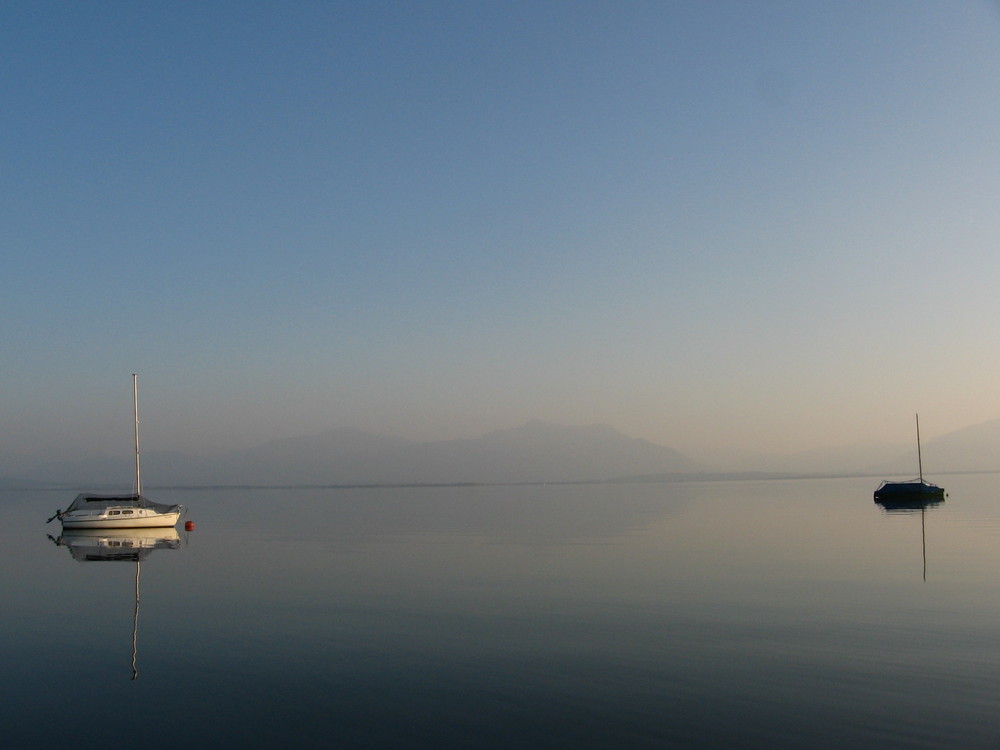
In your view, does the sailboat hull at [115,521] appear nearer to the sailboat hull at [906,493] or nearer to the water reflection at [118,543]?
the water reflection at [118,543]

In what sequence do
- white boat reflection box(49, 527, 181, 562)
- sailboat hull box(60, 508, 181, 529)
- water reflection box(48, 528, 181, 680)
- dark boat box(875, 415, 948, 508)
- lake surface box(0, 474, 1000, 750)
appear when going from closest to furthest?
lake surface box(0, 474, 1000, 750), water reflection box(48, 528, 181, 680), white boat reflection box(49, 527, 181, 562), sailboat hull box(60, 508, 181, 529), dark boat box(875, 415, 948, 508)

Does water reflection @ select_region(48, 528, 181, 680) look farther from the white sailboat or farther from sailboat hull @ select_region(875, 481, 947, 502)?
sailboat hull @ select_region(875, 481, 947, 502)

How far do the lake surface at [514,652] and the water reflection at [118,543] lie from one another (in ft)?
19.4

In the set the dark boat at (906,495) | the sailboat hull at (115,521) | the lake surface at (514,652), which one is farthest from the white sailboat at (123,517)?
the dark boat at (906,495)

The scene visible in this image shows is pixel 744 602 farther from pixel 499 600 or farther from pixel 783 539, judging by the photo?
pixel 783 539

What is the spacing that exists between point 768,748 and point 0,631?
2811 cm

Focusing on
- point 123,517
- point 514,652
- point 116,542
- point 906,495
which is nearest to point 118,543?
point 116,542

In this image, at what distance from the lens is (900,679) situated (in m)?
21.9

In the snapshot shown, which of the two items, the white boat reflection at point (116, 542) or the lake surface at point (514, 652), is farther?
the white boat reflection at point (116, 542)

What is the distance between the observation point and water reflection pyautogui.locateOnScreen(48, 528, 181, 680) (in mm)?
61000

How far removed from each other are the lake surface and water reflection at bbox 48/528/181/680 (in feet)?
19.4

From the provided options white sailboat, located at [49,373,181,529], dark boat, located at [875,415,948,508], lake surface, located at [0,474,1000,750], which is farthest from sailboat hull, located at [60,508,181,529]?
dark boat, located at [875,415,948,508]

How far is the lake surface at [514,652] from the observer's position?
18422 millimetres

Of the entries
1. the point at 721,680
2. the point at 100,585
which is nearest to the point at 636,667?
the point at 721,680
